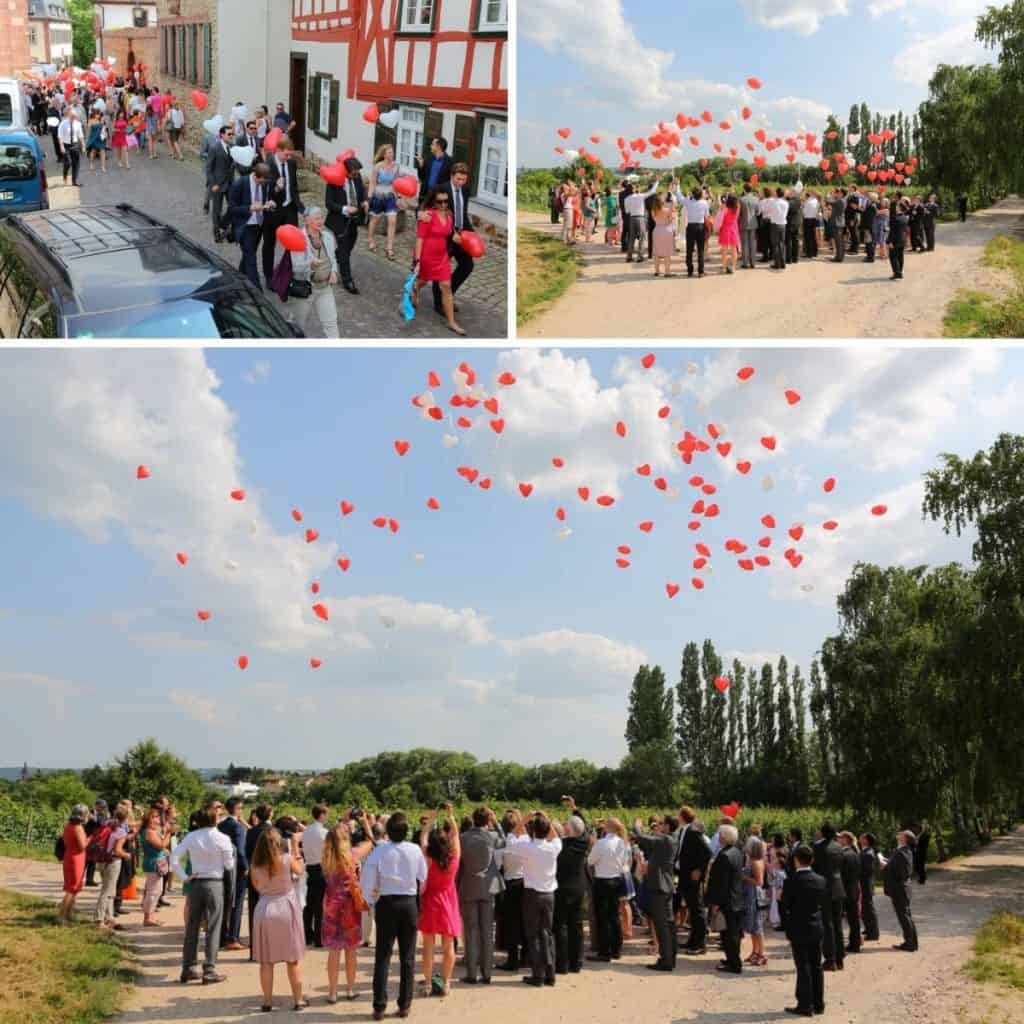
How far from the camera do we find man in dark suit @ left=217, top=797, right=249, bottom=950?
938 cm

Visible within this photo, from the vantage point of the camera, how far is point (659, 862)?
9156 mm

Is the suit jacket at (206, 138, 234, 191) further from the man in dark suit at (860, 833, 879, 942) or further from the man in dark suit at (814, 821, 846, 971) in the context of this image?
the man in dark suit at (814, 821, 846, 971)

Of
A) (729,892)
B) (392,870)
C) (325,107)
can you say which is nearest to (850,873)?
(729,892)

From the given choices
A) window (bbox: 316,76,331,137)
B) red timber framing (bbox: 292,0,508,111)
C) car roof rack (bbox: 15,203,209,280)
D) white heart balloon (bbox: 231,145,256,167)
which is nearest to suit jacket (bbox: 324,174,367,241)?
white heart balloon (bbox: 231,145,256,167)

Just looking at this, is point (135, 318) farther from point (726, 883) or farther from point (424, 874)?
point (726, 883)

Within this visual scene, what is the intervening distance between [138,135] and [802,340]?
69.1 ft

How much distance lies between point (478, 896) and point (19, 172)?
1606 centimetres

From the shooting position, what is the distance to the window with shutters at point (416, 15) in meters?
21.2

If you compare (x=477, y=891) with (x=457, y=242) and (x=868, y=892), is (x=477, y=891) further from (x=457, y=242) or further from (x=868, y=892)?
(x=457, y=242)

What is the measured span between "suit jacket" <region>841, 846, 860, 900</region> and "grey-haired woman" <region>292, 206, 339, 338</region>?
7.06 meters

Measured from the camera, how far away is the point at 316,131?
26984 mm

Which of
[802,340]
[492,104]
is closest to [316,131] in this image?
[492,104]

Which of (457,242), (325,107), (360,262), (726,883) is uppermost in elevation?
(325,107)

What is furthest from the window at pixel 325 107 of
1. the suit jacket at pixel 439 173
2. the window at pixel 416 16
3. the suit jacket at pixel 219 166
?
the suit jacket at pixel 439 173
